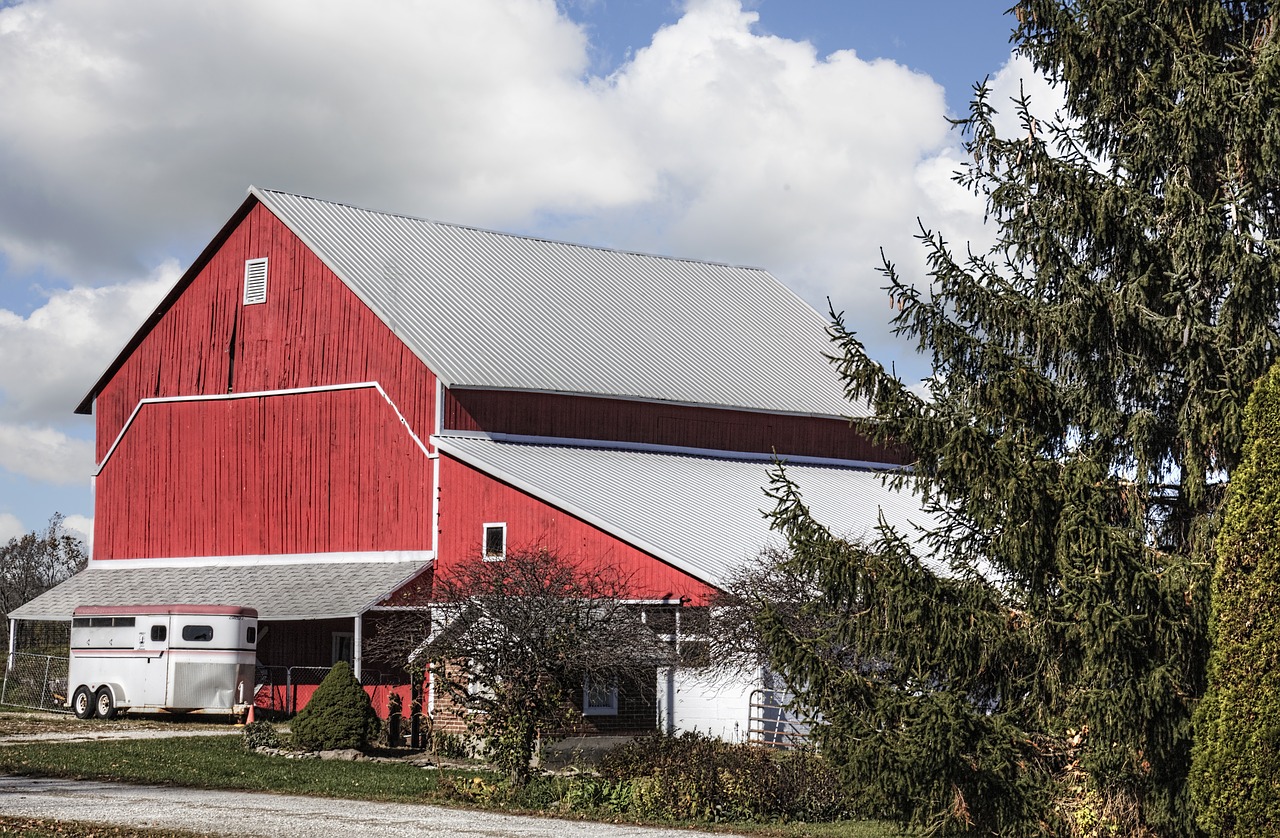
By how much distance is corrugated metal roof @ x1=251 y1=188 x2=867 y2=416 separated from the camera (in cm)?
3619

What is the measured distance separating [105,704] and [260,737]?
29.0 ft

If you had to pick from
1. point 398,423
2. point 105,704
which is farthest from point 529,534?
point 105,704

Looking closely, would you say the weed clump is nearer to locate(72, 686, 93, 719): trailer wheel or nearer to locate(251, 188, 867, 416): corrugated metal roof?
locate(251, 188, 867, 416): corrugated metal roof

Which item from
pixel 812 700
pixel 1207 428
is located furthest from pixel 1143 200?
pixel 812 700

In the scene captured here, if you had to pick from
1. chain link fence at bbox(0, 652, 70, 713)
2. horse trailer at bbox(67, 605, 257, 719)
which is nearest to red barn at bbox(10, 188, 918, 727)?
horse trailer at bbox(67, 605, 257, 719)

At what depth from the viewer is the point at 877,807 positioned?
14625 mm

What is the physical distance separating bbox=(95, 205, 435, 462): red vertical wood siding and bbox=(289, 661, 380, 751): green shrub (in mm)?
7764

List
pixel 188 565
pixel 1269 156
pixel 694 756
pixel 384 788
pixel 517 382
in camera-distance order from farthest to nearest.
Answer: pixel 188 565, pixel 517 382, pixel 384 788, pixel 694 756, pixel 1269 156

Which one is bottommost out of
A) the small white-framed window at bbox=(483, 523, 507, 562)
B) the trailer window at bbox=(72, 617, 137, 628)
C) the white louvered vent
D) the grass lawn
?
the grass lawn

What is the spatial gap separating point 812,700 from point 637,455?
2162 cm

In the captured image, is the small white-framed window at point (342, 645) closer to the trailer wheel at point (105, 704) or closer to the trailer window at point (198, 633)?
the trailer window at point (198, 633)

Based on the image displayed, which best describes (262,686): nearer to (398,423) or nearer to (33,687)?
(398,423)

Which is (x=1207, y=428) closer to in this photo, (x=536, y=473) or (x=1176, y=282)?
(x=1176, y=282)

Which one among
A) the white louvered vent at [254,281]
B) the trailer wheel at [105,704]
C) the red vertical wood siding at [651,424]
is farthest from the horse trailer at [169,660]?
the white louvered vent at [254,281]
